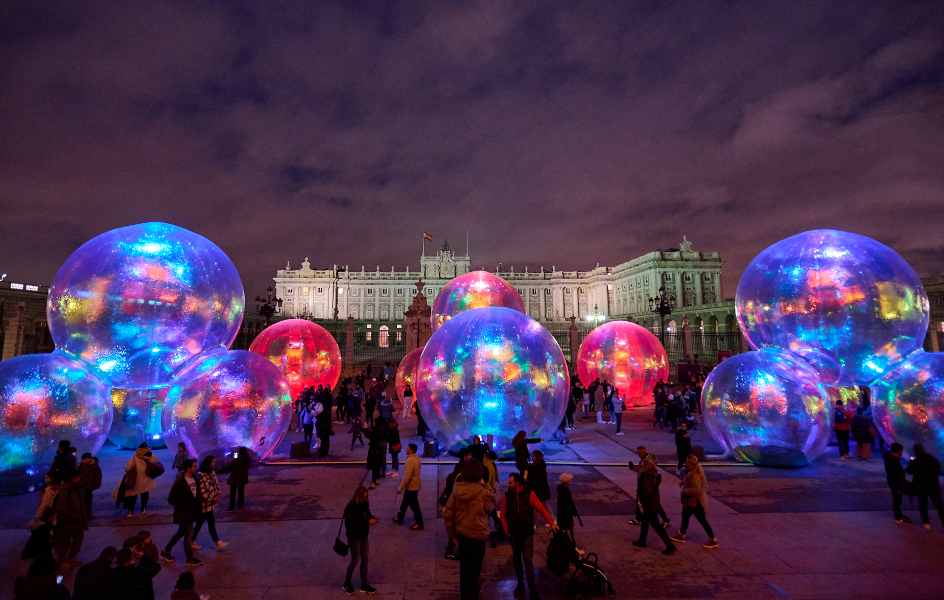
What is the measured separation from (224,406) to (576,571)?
23.3ft

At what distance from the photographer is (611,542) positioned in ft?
20.1

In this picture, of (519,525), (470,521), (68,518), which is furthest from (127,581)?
(519,525)

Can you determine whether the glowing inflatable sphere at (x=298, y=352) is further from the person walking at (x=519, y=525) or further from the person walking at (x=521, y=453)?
the person walking at (x=519, y=525)

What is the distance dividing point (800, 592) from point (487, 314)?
21.0 ft

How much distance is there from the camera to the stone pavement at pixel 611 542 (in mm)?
4980

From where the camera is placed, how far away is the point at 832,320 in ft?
32.6

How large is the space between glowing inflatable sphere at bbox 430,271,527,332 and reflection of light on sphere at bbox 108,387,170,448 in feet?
27.1

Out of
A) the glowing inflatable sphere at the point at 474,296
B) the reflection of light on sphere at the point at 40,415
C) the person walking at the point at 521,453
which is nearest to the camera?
the person walking at the point at 521,453

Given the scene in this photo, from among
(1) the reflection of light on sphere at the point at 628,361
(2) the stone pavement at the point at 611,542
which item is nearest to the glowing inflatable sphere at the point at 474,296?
(1) the reflection of light on sphere at the point at 628,361

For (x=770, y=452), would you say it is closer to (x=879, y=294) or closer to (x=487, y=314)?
(x=879, y=294)

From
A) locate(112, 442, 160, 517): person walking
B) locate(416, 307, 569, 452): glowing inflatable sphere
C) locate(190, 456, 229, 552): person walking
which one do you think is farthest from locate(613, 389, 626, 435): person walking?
locate(112, 442, 160, 517): person walking

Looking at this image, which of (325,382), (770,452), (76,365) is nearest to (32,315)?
(325,382)

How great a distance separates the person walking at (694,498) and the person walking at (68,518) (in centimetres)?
762

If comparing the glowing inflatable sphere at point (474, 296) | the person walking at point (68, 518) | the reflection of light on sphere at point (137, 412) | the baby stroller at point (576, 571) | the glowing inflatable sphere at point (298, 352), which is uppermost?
the glowing inflatable sphere at point (474, 296)
